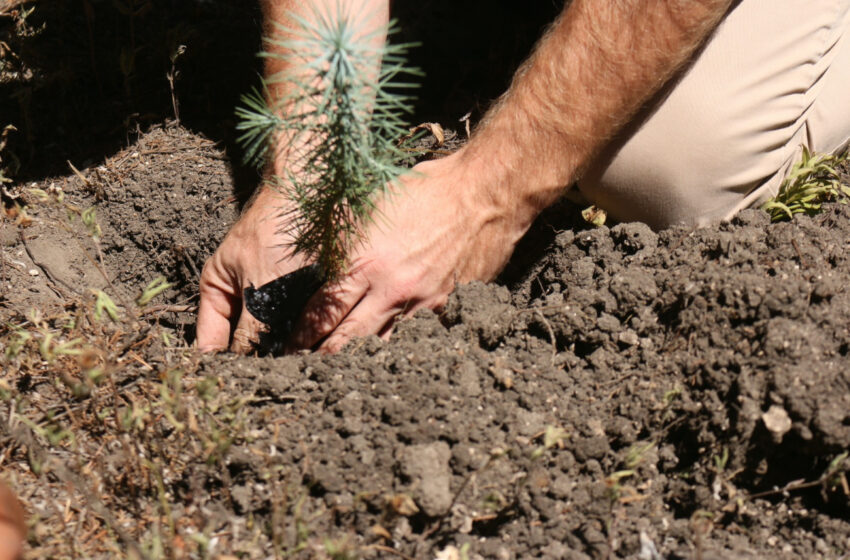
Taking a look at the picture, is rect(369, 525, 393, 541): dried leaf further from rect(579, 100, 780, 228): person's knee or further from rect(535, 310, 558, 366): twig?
rect(579, 100, 780, 228): person's knee

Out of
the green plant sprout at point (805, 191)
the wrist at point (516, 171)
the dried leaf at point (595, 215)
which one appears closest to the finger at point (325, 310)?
the wrist at point (516, 171)

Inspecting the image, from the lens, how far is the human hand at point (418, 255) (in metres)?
2.20

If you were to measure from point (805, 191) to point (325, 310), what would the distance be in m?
1.72

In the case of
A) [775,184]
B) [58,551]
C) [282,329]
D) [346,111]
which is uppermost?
[775,184]

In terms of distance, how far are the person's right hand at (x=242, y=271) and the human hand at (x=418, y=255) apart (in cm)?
16

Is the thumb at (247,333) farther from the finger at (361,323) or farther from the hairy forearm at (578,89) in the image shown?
the hairy forearm at (578,89)

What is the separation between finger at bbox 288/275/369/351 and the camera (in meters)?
2.17

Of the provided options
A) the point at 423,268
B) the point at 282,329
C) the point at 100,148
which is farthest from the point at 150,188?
the point at 423,268

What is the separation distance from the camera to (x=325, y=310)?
218cm

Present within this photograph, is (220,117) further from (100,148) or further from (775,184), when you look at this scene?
(775,184)

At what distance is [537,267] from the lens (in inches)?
101

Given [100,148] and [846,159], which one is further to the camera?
[100,148]

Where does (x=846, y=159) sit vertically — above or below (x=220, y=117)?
above

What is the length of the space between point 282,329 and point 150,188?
106cm
